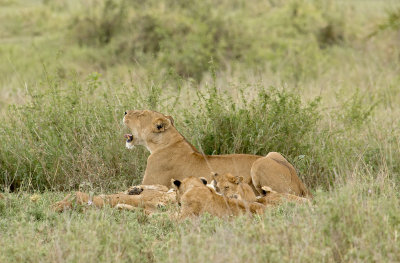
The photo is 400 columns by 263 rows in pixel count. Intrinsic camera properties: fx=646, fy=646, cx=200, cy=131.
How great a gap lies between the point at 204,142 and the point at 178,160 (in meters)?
0.85

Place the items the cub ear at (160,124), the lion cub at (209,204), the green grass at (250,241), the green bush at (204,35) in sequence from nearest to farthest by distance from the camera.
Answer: the green grass at (250,241) < the lion cub at (209,204) < the cub ear at (160,124) < the green bush at (204,35)

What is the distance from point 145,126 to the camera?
740 centimetres

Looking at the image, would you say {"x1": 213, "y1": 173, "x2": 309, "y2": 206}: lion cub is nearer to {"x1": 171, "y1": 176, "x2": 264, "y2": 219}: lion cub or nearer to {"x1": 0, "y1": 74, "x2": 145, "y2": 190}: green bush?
{"x1": 171, "y1": 176, "x2": 264, "y2": 219}: lion cub

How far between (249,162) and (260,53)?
32.3ft

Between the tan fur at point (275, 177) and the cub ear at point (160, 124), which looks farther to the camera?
the cub ear at point (160, 124)

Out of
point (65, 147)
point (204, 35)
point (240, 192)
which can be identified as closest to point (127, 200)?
point (240, 192)

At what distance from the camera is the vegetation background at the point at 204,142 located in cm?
462

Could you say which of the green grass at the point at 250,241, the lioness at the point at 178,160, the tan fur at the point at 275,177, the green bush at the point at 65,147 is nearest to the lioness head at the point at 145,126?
the lioness at the point at 178,160

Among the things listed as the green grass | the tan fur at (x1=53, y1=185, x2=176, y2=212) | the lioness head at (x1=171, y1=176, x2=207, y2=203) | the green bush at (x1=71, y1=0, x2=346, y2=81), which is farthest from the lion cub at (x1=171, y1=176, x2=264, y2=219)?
the green bush at (x1=71, y1=0, x2=346, y2=81)

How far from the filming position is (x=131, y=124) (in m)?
7.42

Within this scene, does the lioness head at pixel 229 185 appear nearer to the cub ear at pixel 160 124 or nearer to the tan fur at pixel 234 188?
the tan fur at pixel 234 188

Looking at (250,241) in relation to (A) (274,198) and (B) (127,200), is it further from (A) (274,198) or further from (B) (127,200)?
(B) (127,200)

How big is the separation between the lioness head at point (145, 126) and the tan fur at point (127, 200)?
919 mm

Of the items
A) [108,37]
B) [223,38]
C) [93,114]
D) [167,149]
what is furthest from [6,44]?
[167,149]
